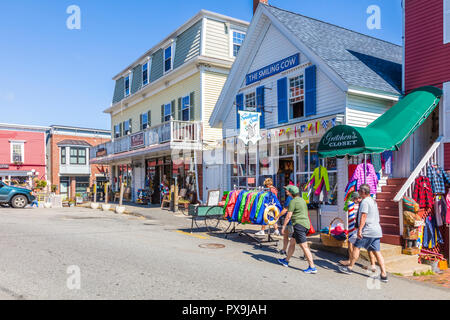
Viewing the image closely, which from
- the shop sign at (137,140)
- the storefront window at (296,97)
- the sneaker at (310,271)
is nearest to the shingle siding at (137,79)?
the shop sign at (137,140)

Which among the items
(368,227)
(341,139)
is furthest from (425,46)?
(368,227)

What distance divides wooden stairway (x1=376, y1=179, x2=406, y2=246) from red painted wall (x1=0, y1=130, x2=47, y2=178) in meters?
38.3

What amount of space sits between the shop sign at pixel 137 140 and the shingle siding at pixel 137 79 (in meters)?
5.01

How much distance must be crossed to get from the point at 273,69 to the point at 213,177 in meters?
5.85

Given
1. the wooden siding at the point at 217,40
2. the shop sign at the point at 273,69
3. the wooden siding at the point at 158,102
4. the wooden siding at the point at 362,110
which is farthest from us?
the wooden siding at the point at 158,102

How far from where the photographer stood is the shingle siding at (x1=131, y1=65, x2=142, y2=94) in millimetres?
25252

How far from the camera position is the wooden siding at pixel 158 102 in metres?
19.3

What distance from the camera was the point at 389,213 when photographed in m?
10.2

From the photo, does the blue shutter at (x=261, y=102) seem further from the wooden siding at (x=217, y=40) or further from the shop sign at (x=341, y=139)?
the shop sign at (x=341, y=139)

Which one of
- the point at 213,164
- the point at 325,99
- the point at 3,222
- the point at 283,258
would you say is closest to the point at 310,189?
the point at 325,99

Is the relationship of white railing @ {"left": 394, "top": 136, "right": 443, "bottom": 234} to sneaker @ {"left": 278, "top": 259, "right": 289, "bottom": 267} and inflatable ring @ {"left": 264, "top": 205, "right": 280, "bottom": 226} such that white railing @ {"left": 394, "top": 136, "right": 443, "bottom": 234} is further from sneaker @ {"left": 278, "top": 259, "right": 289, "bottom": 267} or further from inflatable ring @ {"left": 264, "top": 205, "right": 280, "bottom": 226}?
sneaker @ {"left": 278, "top": 259, "right": 289, "bottom": 267}

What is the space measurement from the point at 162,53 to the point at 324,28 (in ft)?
34.4

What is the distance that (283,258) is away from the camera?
7961 millimetres

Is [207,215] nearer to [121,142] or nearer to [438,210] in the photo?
[438,210]
